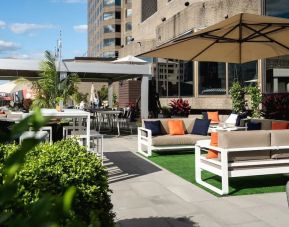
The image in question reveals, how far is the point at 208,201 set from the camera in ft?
19.2

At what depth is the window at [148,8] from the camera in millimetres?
44125

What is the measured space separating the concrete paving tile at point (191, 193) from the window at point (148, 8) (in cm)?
3931

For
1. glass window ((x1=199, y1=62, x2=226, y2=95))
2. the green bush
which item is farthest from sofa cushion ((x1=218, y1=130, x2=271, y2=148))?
glass window ((x1=199, y1=62, x2=226, y2=95))

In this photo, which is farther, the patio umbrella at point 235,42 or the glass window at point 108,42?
the glass window at point 108,42

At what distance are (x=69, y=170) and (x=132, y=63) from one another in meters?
14.9

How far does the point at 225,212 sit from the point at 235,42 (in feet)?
19.9

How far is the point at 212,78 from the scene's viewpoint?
69.1 ft

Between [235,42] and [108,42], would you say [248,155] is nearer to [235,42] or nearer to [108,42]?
[235,42]

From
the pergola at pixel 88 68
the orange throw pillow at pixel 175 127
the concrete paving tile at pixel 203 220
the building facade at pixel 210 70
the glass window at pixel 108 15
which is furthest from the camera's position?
the glass window at pixel 108 15

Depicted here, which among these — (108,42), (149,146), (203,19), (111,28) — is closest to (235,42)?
(149,146)

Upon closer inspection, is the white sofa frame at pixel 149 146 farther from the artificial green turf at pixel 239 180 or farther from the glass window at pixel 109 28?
the glass window at pixel 109 28

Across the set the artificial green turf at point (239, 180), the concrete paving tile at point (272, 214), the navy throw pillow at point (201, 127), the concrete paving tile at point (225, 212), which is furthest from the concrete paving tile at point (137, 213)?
the navy throw pillow at point (201, 127)

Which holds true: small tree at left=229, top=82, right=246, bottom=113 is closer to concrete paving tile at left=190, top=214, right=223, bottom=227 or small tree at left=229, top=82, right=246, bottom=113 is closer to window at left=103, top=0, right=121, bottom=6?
concrete paving tile at left=190, top=214, right=223, bottom=227

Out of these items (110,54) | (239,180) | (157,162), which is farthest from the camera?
(110,54)
